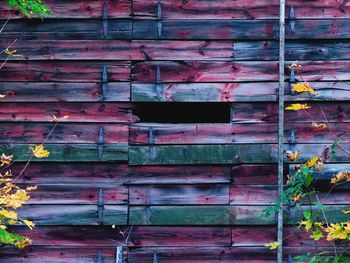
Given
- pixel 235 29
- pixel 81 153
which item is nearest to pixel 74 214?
pixel 81 153

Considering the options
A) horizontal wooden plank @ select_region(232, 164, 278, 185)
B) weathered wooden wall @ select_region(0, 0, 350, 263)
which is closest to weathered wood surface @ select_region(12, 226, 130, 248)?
weathered wooden wall @ select_region(0, 0, 350, 263)

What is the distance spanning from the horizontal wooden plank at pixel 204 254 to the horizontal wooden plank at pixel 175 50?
6.57 feet

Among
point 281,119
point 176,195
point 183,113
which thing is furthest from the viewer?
point 183,113

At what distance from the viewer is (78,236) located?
513 centimetres

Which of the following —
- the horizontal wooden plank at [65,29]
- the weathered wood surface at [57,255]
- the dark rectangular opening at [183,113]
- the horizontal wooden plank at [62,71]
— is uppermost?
the horizontal wooden plank at [65,29]

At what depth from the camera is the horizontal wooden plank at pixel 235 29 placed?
16.9 feet

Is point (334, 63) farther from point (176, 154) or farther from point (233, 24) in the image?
point (176, 154)

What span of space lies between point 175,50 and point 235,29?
0.67 meters

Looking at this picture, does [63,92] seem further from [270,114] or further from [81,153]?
[270,114]

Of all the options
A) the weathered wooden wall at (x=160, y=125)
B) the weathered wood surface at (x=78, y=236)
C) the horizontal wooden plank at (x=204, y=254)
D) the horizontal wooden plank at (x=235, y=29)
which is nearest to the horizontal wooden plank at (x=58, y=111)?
the weathered wooden wall at (x=160, y=125)

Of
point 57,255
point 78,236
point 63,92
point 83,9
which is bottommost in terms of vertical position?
point 57,255

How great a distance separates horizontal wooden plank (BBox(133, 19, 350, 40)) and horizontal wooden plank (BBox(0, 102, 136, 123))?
2.81ft

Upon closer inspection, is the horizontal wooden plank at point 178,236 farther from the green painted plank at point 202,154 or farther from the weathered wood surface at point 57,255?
the green painted plank at point 202,154

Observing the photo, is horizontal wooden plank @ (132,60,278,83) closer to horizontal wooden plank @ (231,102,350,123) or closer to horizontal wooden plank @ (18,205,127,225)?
horizontal wooden plank @ (231,102,350,123)
